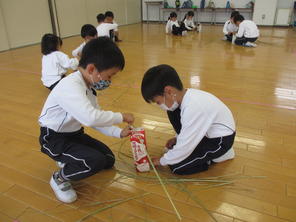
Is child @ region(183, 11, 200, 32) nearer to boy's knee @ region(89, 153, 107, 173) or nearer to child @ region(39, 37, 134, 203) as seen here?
child @ region(39, 37, 134, 203)

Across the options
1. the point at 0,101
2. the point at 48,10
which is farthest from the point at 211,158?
the point at 48,10

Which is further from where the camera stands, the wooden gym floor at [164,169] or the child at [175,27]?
the child at [175,27]

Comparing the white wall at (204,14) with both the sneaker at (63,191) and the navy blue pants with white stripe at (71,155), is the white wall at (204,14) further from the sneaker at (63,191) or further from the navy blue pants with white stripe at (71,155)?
the sneaker at (63,191)

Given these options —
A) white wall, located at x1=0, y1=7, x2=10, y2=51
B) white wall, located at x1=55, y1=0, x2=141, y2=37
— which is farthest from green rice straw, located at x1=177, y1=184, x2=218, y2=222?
white wall, located at x1=55, y1=0, x2=141, y2=37

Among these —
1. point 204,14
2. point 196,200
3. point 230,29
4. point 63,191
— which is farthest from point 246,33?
point 63,191

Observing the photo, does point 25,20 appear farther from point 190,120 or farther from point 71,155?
point 190,120

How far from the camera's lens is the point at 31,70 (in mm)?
4129

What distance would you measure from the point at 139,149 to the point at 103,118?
1.12ft

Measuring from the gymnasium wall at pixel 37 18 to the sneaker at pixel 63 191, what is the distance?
5.25 m

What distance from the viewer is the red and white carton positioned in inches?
59.6

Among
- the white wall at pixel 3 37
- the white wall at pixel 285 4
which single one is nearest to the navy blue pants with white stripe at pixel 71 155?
the white wall at pixel 3 37

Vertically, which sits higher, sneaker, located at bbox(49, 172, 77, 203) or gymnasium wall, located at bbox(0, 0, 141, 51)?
gymnasium wall, located at bbox(0, 0, 141, 51)

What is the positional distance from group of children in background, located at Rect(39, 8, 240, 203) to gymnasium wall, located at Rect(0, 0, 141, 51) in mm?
5180

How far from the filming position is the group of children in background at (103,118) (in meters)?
1.30
